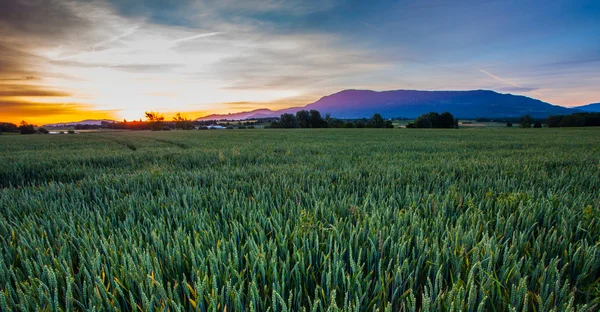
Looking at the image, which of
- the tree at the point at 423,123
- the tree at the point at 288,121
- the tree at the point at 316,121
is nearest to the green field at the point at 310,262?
the tree at the point at 423,123

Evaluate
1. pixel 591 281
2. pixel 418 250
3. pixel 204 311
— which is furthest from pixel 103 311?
pixel 591 281

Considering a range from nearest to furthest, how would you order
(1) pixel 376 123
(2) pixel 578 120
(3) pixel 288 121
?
(2) pixel 578 120 → (1) pixel 376 123 → (3) pixel 288 121

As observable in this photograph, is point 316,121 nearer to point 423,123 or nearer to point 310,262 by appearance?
point 423,123

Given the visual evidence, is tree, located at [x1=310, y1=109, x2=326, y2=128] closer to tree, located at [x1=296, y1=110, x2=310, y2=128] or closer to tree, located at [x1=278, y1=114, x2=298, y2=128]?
tree, located at [x1=296, y1=110, x2=310, y2=128]

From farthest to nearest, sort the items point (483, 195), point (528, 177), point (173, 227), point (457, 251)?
1. point (528, 177)
2. point (483, 195)
3. point (173, 227)
4. point (457, 251)

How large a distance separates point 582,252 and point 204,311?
1.89 m

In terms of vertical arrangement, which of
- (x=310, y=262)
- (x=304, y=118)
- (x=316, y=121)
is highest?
(x=304, y=118)

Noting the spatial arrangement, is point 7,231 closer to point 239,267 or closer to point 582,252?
point 239,267

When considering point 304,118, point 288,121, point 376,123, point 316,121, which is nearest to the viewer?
point 376,123

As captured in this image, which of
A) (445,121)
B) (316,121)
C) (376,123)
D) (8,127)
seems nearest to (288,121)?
(316,121)

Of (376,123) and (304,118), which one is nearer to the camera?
(376,123)

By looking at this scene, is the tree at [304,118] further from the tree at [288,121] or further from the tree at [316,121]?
the tree at [288,121]

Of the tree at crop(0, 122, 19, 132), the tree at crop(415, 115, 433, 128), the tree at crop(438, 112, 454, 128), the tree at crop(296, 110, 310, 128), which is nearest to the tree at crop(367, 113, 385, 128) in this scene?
the tree at crop(415, 115, 433, 128)

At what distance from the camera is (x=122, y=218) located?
2.36 metres
